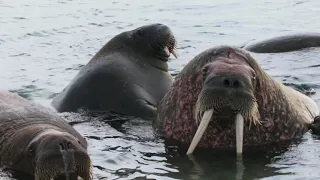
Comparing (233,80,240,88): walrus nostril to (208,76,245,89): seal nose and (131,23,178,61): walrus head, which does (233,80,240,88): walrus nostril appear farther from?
(131,23,178,61): walrus head

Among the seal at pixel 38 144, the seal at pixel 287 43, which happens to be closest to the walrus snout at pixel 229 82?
the seal at pixel 38 144

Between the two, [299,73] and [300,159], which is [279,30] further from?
[300,159]

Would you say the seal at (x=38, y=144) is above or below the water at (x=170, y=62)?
above

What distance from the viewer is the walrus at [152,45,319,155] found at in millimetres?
7352

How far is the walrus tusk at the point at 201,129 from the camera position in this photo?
291 inches

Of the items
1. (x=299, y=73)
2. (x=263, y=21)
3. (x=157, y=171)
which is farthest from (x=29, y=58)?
(x=157, y=171)

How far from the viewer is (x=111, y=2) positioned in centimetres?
2219

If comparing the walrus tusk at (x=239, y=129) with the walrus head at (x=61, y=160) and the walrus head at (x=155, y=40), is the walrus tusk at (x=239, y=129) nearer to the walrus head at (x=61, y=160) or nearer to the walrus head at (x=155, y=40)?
the walrus head at (x=61, y=160)

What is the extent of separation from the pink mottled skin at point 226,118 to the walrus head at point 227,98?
50 mm

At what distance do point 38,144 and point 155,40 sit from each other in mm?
4120

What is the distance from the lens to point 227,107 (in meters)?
7.32

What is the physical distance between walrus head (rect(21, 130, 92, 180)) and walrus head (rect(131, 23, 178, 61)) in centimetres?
411

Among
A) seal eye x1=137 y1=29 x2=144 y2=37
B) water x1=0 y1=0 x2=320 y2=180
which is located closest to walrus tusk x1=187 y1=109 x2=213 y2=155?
water x1=0 y1=0 x2=320 y2=180

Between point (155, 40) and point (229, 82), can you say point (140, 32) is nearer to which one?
point (155, 40)
